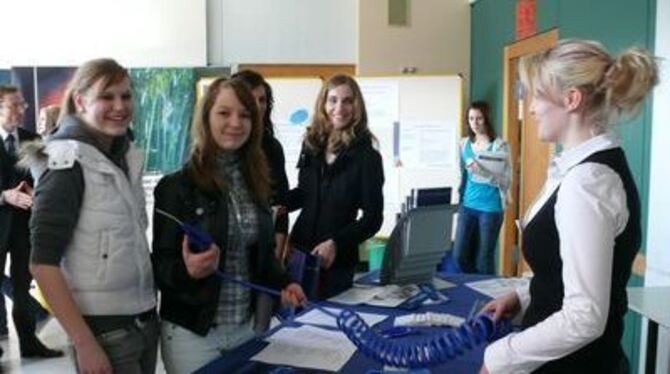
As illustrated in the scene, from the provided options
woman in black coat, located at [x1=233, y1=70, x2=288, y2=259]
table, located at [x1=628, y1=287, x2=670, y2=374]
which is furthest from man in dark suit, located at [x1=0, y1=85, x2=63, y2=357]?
table, located at [x1=628, y1=287, x2=670, y2=374]

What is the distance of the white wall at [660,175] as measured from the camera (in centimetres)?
301

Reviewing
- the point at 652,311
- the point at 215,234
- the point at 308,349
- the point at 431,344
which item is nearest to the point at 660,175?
the point at 652,311

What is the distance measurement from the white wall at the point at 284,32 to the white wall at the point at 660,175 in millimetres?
3477

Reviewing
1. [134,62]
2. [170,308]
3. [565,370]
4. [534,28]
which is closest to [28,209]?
[170,308]

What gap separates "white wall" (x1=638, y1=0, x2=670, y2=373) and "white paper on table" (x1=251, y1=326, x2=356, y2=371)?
6.29 feet

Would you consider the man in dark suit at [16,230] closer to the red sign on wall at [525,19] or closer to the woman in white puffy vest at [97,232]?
the woman in white puffy vest at [97,232]

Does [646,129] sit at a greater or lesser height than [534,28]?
lesser

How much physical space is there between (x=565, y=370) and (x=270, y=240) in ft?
3.01

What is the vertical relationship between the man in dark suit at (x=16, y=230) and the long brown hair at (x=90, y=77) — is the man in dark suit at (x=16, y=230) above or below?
below

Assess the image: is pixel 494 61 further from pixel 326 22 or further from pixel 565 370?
pixel 565 370

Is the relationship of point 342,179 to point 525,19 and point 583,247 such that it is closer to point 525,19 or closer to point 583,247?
point 583,247

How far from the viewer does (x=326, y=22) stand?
6.17m

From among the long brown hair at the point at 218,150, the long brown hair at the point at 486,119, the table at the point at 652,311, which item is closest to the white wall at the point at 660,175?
the table at the point at 652,311

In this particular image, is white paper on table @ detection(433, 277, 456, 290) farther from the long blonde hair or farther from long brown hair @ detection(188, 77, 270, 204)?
Answer: the long blonde hair
